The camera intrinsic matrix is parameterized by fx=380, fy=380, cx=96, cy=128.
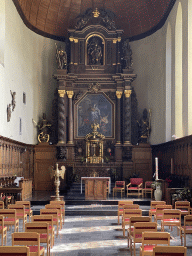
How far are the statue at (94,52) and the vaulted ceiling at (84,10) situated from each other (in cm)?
201

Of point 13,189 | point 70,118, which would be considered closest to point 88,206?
point 13,189

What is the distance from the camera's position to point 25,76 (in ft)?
70.2

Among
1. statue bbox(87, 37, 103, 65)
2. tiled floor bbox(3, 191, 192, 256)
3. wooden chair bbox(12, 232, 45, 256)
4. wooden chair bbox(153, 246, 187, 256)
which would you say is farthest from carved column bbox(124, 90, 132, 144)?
wooden chair bbox(153, 246, 187, 256)

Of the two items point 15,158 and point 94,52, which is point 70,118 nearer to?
point 94,52

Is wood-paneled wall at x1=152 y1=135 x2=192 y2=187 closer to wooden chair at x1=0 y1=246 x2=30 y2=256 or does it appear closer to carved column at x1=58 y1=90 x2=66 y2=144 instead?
carved column at x1=58 y1=90 x2=66 y2=144

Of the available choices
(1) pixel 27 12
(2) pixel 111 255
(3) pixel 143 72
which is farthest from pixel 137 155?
(2) pixel 111 255

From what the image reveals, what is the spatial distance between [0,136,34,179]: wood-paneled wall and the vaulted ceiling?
25.3 ft

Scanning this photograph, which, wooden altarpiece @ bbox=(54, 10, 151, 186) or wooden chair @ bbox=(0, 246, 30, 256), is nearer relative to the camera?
wooden chair @ bbox=(0, 246, 30, 256)

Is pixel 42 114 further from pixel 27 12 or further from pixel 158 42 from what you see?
pixel 158 42

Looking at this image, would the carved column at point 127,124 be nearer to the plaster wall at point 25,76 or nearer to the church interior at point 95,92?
the church interior at point 95,92

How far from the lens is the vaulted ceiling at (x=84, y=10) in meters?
23.2

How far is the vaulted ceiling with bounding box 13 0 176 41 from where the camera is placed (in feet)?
76.2

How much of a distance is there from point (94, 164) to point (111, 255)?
14439mm

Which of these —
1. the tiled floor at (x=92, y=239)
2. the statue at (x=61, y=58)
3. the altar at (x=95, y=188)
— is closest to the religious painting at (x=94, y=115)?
the statue at (x=61, y=58)
